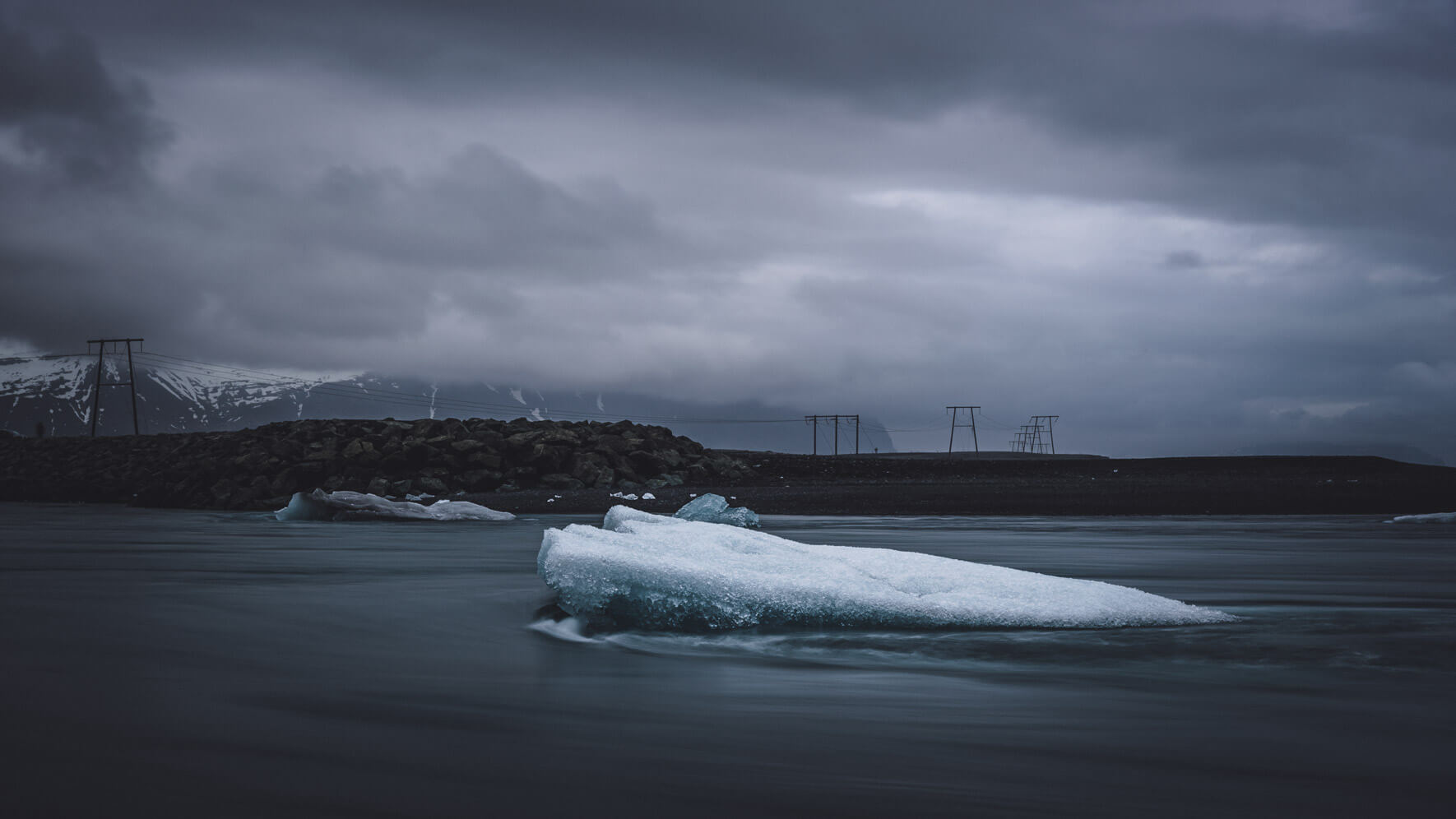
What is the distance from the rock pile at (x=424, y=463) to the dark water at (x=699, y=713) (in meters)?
20.9

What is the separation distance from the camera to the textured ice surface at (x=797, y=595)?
5094 millimetres

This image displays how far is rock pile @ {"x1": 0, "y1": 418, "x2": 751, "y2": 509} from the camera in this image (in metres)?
27.4

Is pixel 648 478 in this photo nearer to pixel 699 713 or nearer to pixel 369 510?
pixel 369 510

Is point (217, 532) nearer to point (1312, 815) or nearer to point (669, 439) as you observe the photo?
point (1312, 815)

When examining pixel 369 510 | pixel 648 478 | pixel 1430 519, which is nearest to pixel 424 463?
pixel 648 478

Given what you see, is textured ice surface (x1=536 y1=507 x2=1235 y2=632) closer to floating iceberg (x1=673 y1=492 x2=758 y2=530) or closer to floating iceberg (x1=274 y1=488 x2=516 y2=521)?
floating iceberg (x1=673 y1=492 x2=758 y2=530)

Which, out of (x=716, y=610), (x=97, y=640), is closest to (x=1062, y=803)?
(x=716, y=610)

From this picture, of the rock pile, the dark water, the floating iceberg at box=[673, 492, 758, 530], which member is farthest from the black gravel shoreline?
the dark water

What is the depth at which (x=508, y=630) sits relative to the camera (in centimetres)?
557

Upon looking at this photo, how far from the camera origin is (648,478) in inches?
1152

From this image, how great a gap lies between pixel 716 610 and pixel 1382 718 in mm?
2821

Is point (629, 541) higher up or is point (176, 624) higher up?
point (629, 541)

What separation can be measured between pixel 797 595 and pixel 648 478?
24198 millimetres

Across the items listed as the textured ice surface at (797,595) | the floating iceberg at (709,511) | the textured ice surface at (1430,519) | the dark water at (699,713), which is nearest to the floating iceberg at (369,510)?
the floating iceberg at (709,511)
